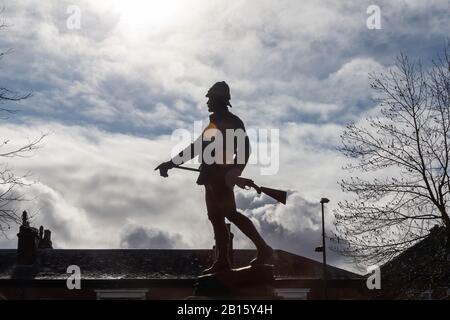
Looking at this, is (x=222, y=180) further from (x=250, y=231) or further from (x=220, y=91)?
(x=220, y=91)

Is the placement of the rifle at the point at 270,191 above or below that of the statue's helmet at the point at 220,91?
below

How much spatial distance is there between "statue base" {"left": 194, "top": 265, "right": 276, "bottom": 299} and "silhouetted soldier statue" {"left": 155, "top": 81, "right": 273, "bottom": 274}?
0.16m

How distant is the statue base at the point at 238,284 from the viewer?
7.03 metres

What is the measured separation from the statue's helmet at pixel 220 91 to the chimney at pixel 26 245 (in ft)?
68.0

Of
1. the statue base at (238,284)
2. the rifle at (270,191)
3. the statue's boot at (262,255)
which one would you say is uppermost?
the rifle at (270,191)

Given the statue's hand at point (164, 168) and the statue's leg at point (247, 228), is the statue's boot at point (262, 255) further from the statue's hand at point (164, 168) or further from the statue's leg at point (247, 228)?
the statue's hand at point (164, 168)

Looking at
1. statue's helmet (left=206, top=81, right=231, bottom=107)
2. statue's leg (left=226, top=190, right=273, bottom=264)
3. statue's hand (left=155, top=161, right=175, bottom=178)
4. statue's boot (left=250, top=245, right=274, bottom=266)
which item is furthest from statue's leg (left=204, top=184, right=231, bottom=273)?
statue's helmet (left=206, top=81, right=231, bottom=107)

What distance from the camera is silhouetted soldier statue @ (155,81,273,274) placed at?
291 inches

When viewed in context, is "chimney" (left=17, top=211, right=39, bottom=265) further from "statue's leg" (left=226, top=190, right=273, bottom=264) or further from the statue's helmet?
"statue's leg" (left=226, top=190, right=273, bottom=264)

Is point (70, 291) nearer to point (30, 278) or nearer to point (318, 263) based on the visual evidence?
point (30, 278)

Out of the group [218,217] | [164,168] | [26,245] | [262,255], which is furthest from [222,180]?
[26,245]

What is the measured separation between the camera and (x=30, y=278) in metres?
25.0

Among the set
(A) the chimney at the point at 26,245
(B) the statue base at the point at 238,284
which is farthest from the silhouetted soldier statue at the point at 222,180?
(A) the chimney at the point at 26,245
